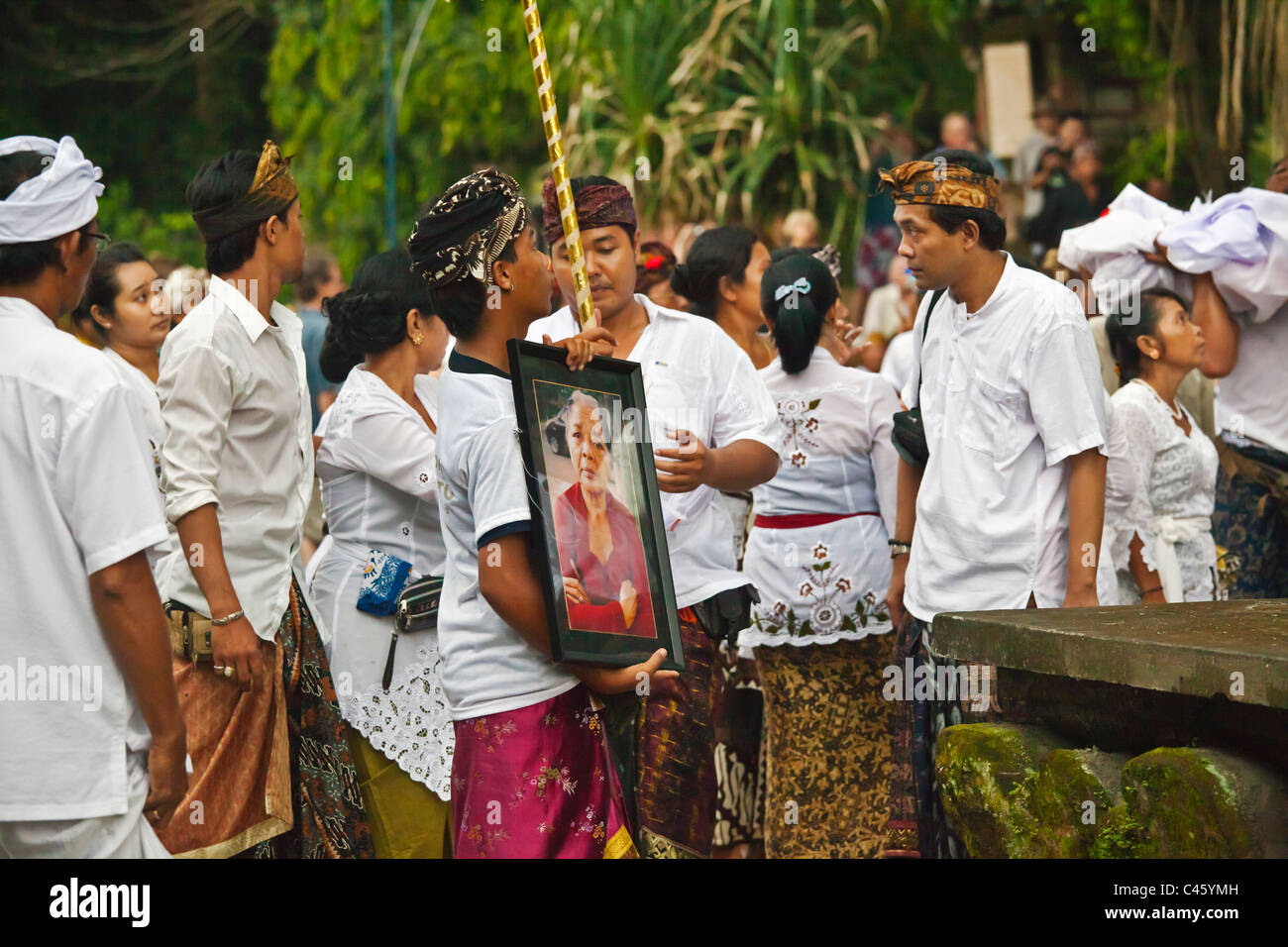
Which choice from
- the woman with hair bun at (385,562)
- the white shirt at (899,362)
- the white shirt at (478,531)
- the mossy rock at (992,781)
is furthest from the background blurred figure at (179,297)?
the mossy rock at (992,781)

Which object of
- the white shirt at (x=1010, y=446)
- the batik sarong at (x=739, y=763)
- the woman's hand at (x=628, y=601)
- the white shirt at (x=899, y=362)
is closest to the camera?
the woman's hand at (x=628, y=601)

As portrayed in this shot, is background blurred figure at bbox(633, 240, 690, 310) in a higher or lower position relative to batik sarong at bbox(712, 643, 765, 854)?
higher

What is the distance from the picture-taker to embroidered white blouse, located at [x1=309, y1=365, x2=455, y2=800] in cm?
434

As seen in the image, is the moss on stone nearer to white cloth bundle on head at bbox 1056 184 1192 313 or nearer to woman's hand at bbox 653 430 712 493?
woman's hand at bbox 653 430 712 493

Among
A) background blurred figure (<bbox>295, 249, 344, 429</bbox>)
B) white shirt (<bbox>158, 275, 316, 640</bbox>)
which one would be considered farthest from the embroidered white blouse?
background blurred figure (<bbox>295, 249, 344, 429</bbox>)

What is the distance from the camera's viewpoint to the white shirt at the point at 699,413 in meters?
4.31

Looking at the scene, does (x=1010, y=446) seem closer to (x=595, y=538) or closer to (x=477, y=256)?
(x=595, y=538)

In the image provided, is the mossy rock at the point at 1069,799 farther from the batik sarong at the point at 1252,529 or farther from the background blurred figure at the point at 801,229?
the background blurred figure at the point at 801,229

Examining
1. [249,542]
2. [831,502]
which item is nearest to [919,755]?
[831,502]

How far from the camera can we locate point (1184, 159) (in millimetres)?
12000

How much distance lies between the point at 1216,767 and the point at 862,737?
269 cm

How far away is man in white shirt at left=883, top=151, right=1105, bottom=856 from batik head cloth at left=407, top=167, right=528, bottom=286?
1347mm
